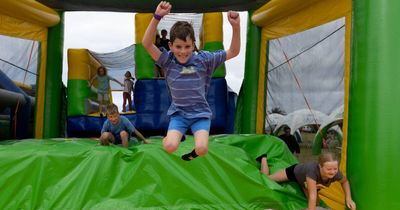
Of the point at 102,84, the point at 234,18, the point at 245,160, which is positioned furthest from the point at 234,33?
the point at 102,84

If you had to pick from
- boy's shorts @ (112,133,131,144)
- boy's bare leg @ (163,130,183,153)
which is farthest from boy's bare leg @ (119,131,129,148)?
boy's bare leg @ (163,130,183,153)

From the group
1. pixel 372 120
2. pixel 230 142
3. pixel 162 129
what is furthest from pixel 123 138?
pixel 372 120

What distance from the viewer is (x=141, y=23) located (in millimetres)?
6270

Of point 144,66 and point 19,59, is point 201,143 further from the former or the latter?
point 19,59

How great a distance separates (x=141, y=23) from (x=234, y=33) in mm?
3966

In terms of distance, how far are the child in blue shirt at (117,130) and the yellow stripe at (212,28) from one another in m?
2.06

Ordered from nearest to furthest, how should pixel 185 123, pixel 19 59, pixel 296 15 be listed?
pixel 185 123 < pixel 296 15 < pixel 19 59

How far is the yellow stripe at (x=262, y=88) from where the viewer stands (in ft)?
19.1

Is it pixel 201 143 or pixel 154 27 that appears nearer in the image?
pixel 154 27

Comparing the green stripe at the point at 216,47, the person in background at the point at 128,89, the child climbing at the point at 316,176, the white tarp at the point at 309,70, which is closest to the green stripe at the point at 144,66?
the person in background at the point at 128,89

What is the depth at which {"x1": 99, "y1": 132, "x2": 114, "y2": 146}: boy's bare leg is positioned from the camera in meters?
4.54

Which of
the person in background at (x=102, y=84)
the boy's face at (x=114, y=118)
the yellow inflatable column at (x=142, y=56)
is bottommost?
the boy's face at (x=114, y=118)

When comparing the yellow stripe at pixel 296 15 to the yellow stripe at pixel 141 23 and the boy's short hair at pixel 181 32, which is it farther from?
the boy's short hair at pixel 181 32

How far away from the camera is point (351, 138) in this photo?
137 inches
